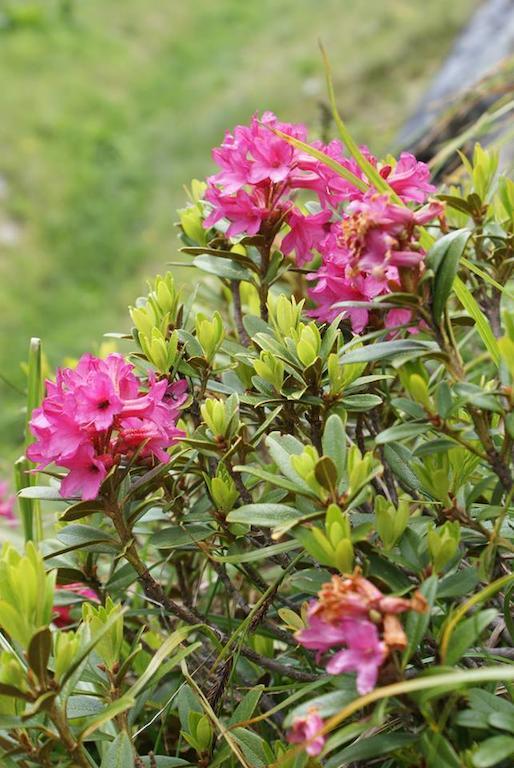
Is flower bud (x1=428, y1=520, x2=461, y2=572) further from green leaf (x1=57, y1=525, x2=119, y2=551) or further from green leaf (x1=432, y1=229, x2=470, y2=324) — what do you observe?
green leaf (x1=57, y1=525, x2=119, y2=551)

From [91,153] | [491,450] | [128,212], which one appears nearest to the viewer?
[491,450]

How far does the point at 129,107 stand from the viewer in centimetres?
652

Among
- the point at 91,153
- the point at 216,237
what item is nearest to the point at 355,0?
the point at 91,153

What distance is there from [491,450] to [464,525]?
4.2 inches

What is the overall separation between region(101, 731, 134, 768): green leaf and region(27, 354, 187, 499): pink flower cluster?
0.22 m

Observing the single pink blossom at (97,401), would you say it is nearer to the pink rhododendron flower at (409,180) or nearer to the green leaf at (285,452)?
the green leaf at (285,452)

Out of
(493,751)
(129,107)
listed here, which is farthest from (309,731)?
(129,107)

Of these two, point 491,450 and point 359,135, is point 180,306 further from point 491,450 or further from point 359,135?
point 359,135

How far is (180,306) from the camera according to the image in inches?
40.4

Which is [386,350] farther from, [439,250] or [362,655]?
[362,655]

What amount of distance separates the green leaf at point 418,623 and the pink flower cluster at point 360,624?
0.05ft

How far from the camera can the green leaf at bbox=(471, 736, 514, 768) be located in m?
0.63

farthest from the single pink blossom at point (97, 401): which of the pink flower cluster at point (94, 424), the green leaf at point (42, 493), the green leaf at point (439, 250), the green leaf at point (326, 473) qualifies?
the green leaf at point (439, 250)

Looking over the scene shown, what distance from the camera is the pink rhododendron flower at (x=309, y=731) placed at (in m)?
0.63
